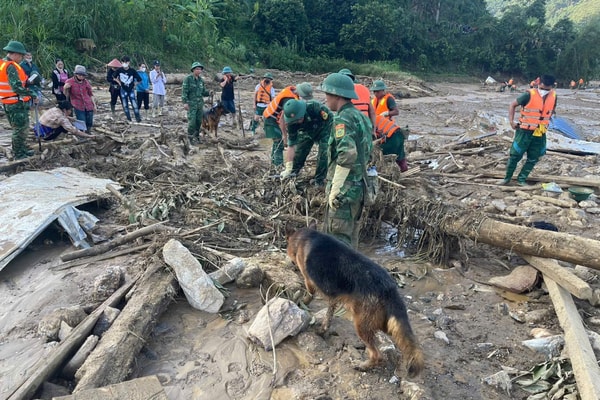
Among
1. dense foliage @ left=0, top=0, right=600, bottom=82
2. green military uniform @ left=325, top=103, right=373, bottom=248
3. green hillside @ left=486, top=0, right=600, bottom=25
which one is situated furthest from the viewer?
green hillside @ left=486, top=0, right=600, bottom=25

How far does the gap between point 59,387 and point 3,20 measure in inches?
706

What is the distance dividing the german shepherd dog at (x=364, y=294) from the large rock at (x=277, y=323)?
25 centimetres

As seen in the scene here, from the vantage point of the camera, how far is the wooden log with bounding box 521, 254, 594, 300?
3.58m

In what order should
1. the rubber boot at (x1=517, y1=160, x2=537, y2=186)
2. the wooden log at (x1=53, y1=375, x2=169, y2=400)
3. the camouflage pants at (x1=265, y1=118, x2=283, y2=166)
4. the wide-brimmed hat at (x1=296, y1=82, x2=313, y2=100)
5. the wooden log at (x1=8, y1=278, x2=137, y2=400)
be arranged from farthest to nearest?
the rubber boot at (x1=517, y1=160, x2=537, y2=186), the camouflage pants at (x1=265, y1=118, x2=283, y2=166), the wide-brimmed hat at (x1=296, y1=82, x2=313, y2=100), the wooden log at (x1=8, y1=278, x2=137, y2=400), the wooden log at (x1=53, y1=375, x2=169, y2=400)

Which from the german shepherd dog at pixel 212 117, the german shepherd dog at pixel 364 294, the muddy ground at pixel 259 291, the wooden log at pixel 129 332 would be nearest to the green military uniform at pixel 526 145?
the muddy ground at pixel 259 291

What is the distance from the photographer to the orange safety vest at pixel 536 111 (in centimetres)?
683

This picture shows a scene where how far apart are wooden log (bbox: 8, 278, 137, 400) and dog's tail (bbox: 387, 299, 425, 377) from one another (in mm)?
2302

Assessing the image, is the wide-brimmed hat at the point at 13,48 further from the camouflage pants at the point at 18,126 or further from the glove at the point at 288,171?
the glove at the point at 288,171

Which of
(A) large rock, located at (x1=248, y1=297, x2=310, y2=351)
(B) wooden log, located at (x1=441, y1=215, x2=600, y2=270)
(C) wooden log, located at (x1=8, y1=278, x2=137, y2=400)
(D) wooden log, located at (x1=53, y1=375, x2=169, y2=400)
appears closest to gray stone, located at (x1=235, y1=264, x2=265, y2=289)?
(A) large rock, located at (x1=248, y1=297, x2=310, y2=351)

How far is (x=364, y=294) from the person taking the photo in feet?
9.43

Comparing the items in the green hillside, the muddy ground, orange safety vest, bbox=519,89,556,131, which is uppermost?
the green hillside

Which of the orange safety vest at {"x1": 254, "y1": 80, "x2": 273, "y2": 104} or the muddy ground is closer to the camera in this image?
the muddy ground

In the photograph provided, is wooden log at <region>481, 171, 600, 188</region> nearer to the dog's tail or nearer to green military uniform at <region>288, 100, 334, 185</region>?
green military uniform at <region>288, 100, 334, 185</region>

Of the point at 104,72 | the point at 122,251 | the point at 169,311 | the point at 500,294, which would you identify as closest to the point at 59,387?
the point at 169,311
